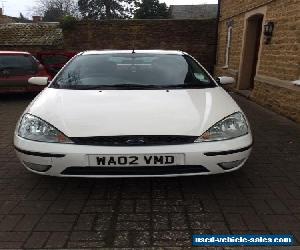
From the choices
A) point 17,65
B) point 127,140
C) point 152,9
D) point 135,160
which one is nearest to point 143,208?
point 135,160

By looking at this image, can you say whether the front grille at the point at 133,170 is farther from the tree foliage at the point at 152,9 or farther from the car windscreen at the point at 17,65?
the tree foliage at the point at 152,9

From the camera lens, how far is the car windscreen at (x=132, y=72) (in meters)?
3.96

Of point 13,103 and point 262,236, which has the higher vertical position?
point 262,236

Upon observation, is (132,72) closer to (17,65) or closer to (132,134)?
(132,134)

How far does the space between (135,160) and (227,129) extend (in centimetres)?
93

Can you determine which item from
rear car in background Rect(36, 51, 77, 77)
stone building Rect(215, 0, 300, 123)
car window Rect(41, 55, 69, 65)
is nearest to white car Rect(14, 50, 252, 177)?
stone building Rect(215, 0, 300, 123)

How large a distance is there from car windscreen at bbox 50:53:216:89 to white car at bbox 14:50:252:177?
27 cm

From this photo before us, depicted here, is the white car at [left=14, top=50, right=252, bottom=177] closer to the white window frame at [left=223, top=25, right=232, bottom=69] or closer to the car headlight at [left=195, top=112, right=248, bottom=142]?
the car headlight at [left=195, top=112, right=248, bottom=142]

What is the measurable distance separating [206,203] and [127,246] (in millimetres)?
987

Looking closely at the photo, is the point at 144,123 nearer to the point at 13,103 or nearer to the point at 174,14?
the point at 13,103

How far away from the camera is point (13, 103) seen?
8828mm

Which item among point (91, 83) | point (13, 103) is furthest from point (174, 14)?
point (91, 83)

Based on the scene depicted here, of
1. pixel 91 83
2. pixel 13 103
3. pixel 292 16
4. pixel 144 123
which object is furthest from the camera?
pixel 13 103

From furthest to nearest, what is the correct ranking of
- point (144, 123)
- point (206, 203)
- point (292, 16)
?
1. point (292, 16)
2. point (206, 203)
3. point (144, 123)
